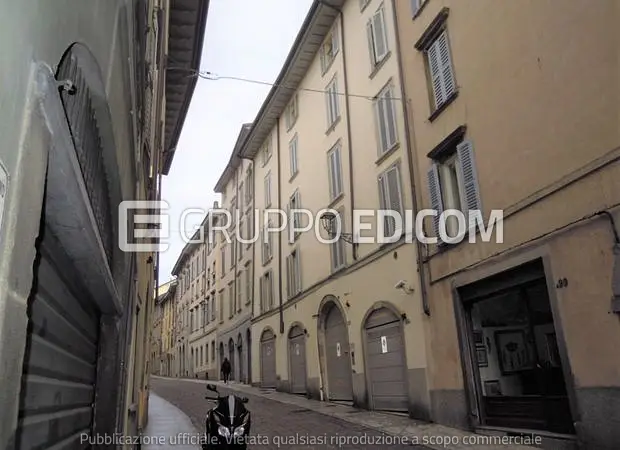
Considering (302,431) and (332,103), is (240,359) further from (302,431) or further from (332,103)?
(302,431)

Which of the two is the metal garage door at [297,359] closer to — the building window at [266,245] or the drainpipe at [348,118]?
the building window at [266,245]

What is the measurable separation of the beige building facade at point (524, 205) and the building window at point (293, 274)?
9715 mm

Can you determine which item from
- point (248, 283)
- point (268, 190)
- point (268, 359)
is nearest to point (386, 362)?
point (268, 359)

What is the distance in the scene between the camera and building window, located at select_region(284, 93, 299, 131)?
78.1 ft

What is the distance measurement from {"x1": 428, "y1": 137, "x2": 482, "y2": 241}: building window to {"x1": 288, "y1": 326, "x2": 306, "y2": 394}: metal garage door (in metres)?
10.3

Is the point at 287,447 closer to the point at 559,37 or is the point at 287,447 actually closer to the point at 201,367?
the point at 559,37

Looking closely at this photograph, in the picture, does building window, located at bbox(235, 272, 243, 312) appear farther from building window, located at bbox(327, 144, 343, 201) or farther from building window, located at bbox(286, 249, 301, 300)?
building window, located at bbox(327, 144, 343, 201)

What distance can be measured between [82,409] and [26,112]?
12.6 feet

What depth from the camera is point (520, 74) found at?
397 inches

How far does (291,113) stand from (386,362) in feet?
44.0

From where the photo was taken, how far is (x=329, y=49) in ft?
67.5

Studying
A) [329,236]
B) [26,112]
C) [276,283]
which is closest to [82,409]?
A: [26,112]

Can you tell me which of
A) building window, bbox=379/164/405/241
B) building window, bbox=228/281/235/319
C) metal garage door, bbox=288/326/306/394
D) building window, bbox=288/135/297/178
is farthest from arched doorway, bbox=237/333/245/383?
building window, bbox=379/164/405/241

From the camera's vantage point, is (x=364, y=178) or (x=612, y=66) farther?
(x=364, y=178)
